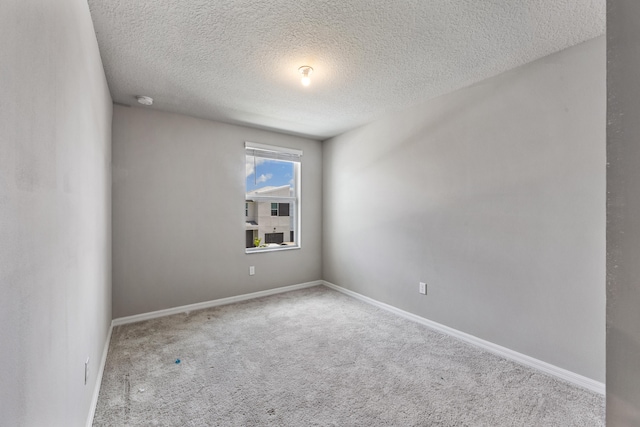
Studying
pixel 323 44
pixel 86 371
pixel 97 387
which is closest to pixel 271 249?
pixel 97 387

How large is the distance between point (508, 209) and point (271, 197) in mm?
3001

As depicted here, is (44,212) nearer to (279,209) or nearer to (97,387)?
(97,387)

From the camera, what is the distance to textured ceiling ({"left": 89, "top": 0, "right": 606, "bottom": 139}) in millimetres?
1699

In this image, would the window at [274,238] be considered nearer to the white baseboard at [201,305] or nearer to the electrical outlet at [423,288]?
the white baseboard at [201,305]

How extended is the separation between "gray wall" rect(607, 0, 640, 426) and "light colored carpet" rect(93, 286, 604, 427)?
1286mm

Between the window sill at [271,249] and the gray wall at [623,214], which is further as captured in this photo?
the window sill at [271,249]

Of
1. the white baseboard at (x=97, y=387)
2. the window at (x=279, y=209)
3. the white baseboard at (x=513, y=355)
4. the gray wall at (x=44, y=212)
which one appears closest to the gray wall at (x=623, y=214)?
the gray wall at (x=44, y=212)

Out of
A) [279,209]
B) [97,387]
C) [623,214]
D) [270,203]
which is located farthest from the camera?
[279,209]

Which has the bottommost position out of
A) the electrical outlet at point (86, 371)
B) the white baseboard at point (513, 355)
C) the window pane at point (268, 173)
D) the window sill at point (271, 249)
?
the white baseboard at point (513, 355)

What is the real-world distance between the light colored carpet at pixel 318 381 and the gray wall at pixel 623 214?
129 centimetres

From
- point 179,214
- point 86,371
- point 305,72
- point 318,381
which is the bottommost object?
point 318,381

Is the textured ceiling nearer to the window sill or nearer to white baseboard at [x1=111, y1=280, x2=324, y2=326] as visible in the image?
the window sill

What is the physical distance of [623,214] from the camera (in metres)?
0.71

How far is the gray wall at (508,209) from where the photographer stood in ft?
6.63
